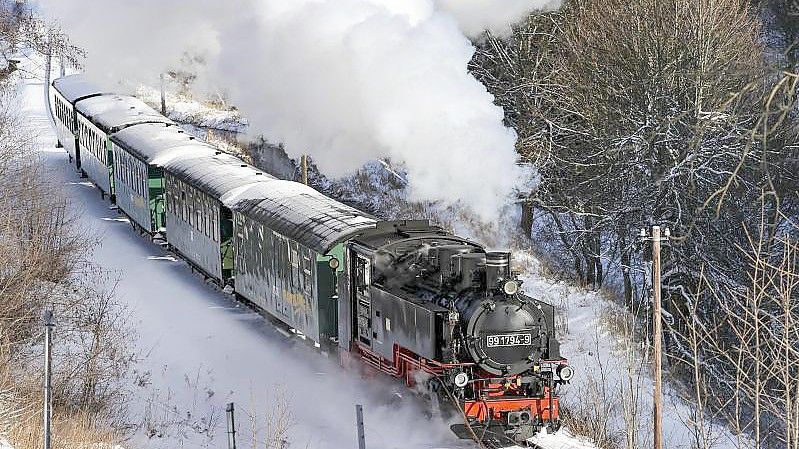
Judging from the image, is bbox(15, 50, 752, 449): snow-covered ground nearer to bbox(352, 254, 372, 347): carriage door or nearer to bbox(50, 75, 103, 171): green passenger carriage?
bbox(352, 254, 372, 347): carriage door

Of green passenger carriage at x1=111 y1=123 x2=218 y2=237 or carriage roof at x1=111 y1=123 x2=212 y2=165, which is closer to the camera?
green passenger carriage at x1=111 y1=123 x2=218 y2=237

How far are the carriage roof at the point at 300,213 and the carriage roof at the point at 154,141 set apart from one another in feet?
16.6

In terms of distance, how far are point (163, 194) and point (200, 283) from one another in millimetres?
3018

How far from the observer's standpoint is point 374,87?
1886 cm

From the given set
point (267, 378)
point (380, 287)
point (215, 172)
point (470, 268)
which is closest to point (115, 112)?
point (215, 172)

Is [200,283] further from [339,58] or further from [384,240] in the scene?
[384,240]

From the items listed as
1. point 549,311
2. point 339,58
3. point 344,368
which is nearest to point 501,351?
point 549,311

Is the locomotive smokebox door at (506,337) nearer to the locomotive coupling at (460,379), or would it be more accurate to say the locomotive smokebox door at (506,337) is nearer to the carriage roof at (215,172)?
the locomotive coupling at (460,379)

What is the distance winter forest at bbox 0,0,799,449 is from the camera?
576 inches

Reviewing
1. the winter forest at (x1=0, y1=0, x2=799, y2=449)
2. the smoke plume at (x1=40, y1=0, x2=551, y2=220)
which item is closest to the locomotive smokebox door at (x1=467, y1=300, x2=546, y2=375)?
the winter forest at (x1=0, y1=0, x2=799, y2=449)

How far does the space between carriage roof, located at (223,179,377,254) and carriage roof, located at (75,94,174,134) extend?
9.72 metres

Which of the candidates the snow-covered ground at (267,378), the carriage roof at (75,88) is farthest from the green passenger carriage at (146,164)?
the carriage roof at (75,88)

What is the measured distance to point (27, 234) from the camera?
18.6m

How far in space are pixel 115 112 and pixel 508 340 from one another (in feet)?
68.5
